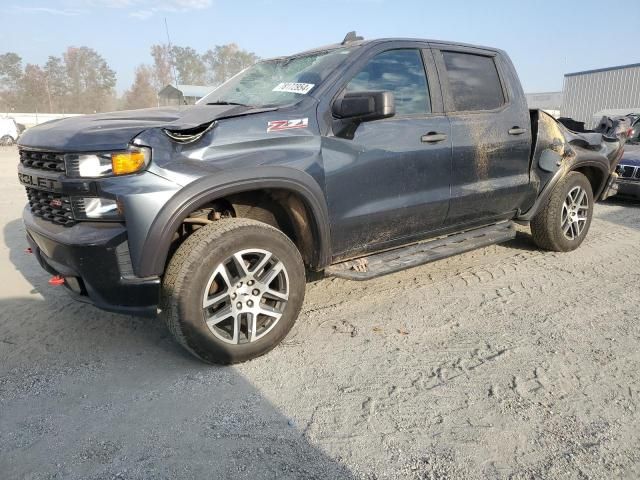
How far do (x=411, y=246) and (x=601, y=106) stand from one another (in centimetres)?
3203

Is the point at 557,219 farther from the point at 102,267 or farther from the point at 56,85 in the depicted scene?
the point at 56,85

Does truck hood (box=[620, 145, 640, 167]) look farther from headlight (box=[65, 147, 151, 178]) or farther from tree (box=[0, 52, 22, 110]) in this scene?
tree (box=[0, 52, 22, 110])

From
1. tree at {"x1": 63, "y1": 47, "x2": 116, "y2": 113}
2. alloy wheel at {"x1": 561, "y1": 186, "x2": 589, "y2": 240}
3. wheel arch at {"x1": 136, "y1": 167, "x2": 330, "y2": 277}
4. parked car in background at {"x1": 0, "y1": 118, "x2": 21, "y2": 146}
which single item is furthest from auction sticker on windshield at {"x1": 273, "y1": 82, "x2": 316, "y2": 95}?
tree at {"x1": 63, "y1": 47, "x2": 116, "y2": 113}

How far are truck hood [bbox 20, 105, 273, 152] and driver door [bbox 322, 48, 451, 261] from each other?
69 cm

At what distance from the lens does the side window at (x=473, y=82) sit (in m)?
3.99

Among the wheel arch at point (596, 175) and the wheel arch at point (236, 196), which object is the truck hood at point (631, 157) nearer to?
the wheel arch at point (596, 175)

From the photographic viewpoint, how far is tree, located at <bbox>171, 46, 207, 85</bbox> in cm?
6462

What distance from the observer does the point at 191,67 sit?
2596 inches

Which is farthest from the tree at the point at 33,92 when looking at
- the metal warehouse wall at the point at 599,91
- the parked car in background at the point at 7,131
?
the metal warehouse wall at the point at 599,91

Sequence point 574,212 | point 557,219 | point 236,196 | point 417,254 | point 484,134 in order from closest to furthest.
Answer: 1. point 236,196
2. point 417,254
3. point 484,134
4. point 557,219
5. point 574,212

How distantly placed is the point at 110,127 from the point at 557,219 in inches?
165

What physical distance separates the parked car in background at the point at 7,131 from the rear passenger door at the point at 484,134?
3090 cm

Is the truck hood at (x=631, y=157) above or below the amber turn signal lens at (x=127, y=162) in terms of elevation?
below

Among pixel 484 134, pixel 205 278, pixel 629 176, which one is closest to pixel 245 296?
pixel 205 278
